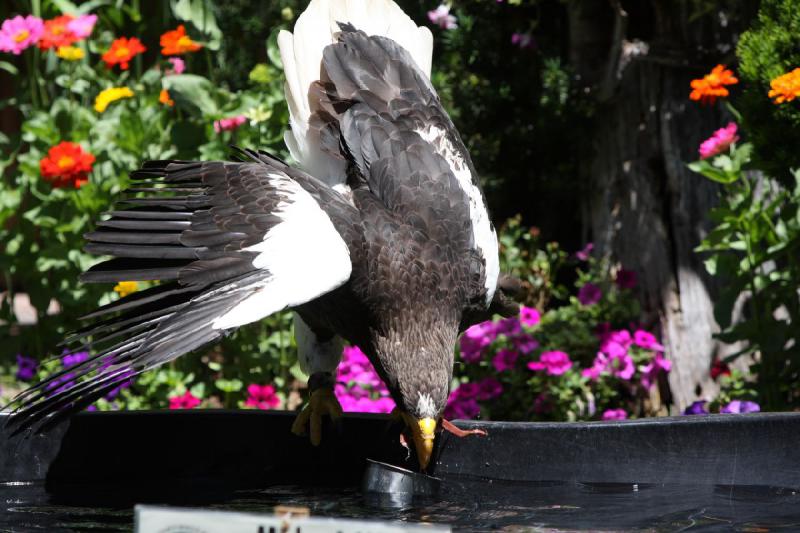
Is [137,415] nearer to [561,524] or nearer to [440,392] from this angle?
[440,392]

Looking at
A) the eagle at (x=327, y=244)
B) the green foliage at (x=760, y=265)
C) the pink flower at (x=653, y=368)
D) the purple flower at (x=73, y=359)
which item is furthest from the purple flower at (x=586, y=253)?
the purple flower at (x=73, y=359)

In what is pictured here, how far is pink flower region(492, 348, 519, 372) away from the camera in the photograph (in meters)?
4.39

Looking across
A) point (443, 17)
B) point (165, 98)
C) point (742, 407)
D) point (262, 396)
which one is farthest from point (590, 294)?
point (165, 98)

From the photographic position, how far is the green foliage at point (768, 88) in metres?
3.39

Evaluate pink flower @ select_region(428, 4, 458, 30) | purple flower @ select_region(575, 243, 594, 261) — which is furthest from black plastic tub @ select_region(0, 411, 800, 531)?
pink flower @ select_region(428, 4, 458, 30)

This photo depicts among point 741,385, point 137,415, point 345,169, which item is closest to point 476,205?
point 345,169

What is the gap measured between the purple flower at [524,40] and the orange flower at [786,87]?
6.73ft

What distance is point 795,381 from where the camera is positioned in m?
4.01

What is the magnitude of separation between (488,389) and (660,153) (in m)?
1.38

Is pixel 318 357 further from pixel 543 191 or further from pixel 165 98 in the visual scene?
pixel 543 191

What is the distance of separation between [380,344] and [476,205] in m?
0.61

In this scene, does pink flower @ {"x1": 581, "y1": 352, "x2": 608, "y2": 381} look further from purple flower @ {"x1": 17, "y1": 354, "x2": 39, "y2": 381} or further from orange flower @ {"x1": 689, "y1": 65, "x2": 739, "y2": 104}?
purple flower @ {"x1": 17, "y1": 354, "x2": 39, "y2": 381}

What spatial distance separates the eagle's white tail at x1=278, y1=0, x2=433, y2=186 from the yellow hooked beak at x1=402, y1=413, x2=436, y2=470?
111 cm

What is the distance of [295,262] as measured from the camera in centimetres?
276
